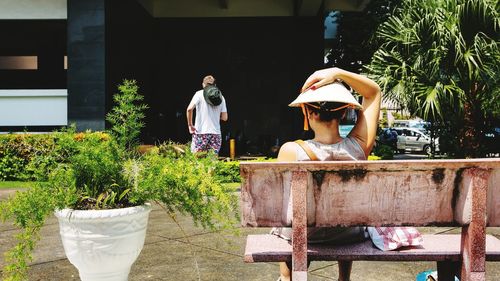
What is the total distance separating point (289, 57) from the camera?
50.0 ft

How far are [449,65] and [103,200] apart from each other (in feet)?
26.6

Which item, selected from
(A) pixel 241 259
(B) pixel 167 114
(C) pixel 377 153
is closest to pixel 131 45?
(B) pixel 167 114

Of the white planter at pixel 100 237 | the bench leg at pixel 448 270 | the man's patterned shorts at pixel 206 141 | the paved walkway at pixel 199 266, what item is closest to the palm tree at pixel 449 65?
the man's patterned shorts at pixel 206 141

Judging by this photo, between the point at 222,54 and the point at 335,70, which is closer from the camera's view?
the point at 335,70

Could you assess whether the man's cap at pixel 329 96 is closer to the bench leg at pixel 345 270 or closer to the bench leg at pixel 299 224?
the bench leg at pixel 299 224

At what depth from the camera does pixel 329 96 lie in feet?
8.54

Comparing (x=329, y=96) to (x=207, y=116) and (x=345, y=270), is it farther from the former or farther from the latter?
(x=207, y=116)

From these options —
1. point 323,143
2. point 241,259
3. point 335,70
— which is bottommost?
point 241,259

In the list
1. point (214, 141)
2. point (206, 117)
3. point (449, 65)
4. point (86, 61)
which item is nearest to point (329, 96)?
point (206, 117)

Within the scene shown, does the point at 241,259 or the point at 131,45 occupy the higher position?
the point at 131,45

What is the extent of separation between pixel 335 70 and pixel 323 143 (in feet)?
1.42

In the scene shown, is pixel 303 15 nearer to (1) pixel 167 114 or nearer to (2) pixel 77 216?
(1) pixel 167 114

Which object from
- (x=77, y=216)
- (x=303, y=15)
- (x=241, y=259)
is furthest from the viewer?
(x=303, y=15)

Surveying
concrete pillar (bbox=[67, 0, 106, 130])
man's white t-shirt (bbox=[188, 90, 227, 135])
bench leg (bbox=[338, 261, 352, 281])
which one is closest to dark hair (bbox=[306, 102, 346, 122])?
bench leg (bbox=[338, 261, 352, 281])
